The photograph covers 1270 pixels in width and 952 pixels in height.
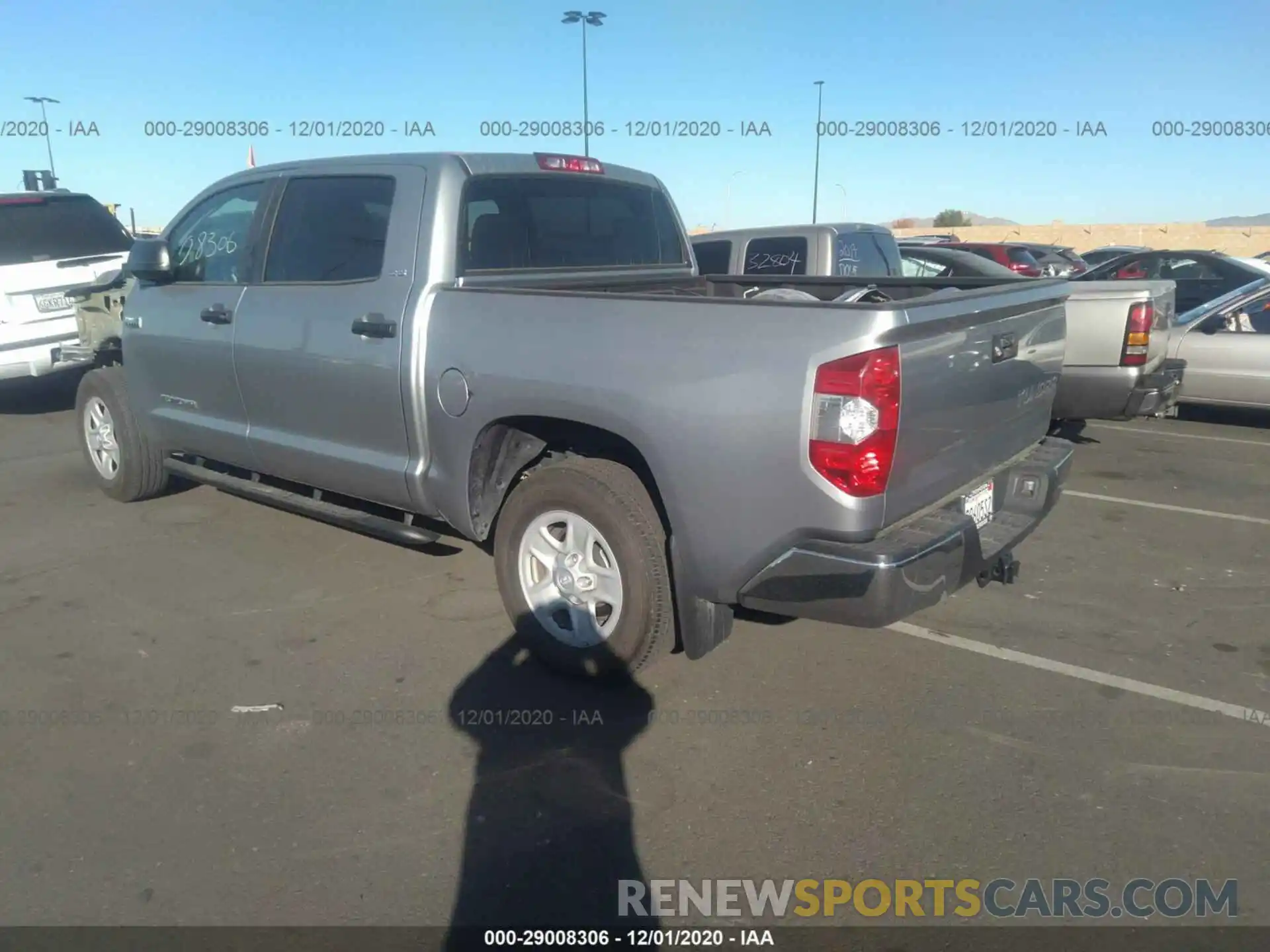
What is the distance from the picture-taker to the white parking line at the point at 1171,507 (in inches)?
236

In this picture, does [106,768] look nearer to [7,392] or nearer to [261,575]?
[261,575]

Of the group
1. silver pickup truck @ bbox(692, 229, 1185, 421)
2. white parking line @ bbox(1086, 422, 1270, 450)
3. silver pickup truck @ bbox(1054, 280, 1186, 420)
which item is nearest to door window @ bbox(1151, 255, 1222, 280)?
white parking line @ bbox(1086, 422, 1270, 450)

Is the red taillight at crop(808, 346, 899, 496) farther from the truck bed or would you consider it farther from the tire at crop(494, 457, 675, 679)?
the tire at crop(494, 457, 675, 679)

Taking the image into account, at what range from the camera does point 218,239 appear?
17.1 ft

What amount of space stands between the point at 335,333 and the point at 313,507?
92 cm

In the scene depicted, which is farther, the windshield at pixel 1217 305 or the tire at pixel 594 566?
the windshield at pixel 1217 305

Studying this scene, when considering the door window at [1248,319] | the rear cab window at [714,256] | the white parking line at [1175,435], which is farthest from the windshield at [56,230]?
the door window at [1248,319]

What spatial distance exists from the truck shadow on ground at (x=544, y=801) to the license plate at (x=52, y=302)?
272 inches

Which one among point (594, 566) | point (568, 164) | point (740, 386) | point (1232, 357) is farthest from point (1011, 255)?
point (740, 386)

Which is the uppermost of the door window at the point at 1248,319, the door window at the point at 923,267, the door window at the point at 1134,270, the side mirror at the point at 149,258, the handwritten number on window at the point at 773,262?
the side mirror at the point at 149,258

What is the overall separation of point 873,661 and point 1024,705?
0.62m

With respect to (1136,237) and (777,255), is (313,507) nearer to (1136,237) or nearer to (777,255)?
(777,255)

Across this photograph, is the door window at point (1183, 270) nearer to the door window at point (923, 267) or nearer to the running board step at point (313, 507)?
the door window at point (923, 267)

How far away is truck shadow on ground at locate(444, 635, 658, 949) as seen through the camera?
102 inches
